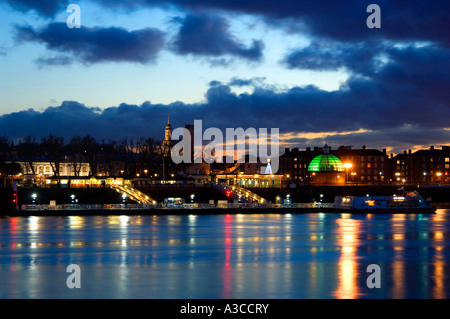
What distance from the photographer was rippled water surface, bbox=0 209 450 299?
33125 millimetres

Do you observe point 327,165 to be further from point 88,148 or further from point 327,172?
point 88,148

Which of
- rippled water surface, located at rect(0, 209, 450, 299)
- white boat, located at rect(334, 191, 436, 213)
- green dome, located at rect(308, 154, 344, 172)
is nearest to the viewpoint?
rippled water surface, located at rect(0, 209, 450, 299)

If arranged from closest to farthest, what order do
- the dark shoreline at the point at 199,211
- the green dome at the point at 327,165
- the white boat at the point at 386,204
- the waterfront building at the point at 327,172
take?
1. the dark shoreline at the point at 199,211
2. the white boat at the point at 386,204
3. the waterfront building at the point at 327,172
4. the green dome at the point at 327,165

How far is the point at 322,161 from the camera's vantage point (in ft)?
481

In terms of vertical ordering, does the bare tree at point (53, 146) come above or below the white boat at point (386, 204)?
above

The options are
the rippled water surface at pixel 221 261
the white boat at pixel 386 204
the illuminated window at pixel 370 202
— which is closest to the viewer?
the rippled water surface at pixel 221 261

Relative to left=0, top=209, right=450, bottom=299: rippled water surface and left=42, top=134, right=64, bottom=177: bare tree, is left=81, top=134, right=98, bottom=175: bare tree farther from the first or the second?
left=0, top=209, right=450, bottom=299: rippled water surface

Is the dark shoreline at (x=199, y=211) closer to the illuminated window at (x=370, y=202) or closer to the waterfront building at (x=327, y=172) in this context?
the illuminated window at (x=370, y=202)

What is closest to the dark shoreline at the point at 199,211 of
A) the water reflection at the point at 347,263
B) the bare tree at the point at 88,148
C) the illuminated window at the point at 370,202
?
the illuminated window at the point at 370,202

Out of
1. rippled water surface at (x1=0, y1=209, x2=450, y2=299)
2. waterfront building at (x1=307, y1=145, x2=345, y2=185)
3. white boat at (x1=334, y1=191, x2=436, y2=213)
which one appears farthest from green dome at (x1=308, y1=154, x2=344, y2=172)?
rippled water surface at (x1=0, y1=209, x2=450, y2=299)

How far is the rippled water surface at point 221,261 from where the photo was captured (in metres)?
33.1

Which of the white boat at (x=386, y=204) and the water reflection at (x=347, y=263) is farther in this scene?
the white boat at (x=386, y=204)
